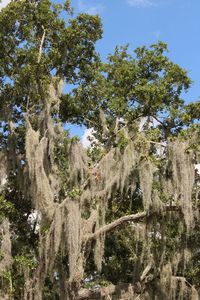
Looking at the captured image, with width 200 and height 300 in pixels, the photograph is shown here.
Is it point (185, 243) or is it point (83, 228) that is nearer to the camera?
point (83, 228)

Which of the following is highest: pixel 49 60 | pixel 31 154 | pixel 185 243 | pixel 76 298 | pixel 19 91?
pixel 49 60

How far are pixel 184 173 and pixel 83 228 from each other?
8.96 feet

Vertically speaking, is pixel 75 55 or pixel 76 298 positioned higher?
pixel 75 55

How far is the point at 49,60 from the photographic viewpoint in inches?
549

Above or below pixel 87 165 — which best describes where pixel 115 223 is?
below

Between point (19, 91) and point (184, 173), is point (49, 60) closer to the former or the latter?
point (19, 91)

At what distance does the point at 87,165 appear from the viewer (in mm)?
12961

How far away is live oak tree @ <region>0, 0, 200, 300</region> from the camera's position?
11.9 metres

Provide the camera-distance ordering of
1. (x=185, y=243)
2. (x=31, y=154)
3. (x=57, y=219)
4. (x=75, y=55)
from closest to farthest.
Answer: (x=57, y=219), (x=31, y=154), (x=185, y=243), (x=75, y=55)

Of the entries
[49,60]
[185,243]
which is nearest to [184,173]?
[185,243]

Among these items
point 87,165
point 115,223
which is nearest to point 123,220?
point 115,223

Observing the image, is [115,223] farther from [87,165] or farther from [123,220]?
[87,165]

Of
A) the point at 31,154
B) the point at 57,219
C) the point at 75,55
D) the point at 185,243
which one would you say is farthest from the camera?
the point at 75,55

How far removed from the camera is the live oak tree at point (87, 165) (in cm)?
1187
